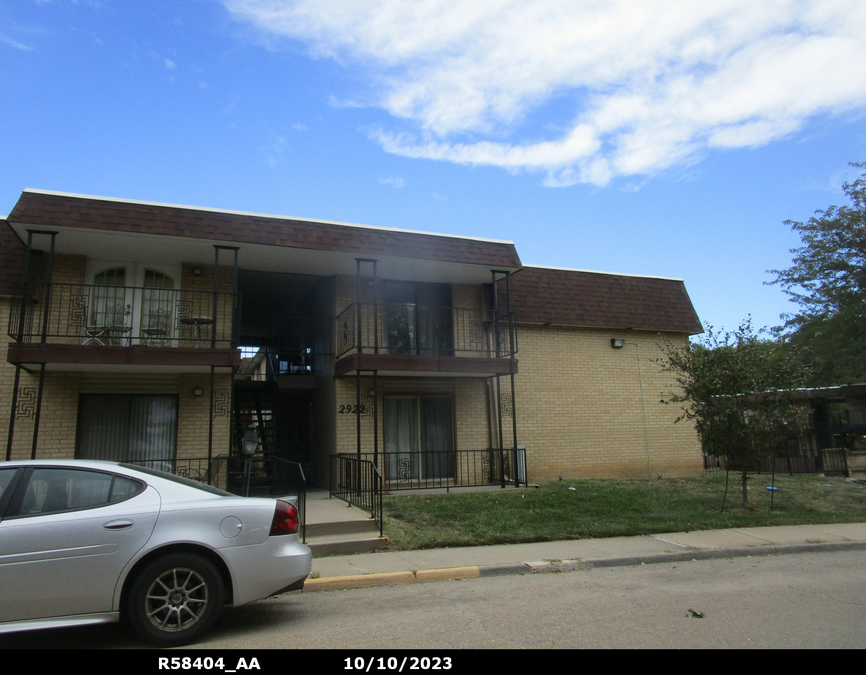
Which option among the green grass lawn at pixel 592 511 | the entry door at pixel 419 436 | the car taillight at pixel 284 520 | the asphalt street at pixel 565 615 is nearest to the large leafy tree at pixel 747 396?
the green grass lawn at pixel 592 511

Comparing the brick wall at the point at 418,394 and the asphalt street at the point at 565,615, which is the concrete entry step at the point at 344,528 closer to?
the asphalt street at the point at 565,615

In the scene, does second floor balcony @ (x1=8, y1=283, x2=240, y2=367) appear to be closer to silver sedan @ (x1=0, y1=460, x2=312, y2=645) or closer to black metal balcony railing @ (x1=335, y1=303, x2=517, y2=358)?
black metal balcony railing @ (x1=335, y1=303, x2=517, y2=358)

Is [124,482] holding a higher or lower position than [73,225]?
lower

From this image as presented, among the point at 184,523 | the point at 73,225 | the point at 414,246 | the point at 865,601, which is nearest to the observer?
the point at 184,523

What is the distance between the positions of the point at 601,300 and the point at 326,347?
7282 millimetres

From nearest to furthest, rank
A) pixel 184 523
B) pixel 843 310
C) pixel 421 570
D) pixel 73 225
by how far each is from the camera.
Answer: pixel 184 523 → pixel 421 570 → pixel 73 225 → pixel 843 310

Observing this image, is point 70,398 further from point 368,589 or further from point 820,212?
point 820,212

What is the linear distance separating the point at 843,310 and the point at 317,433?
83.3 feet

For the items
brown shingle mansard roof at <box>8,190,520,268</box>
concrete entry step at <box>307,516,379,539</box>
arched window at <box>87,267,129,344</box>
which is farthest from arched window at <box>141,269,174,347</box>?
concrete entry step at <box>307,516,379,539</box>

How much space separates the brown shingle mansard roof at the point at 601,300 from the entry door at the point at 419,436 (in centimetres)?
314

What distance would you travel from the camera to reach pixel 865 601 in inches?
246

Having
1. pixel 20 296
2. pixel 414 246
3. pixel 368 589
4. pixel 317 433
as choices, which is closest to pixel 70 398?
pixel 20 296

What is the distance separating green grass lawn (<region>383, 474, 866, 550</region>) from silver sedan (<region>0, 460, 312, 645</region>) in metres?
3.97

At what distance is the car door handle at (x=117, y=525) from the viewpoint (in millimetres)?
4812
